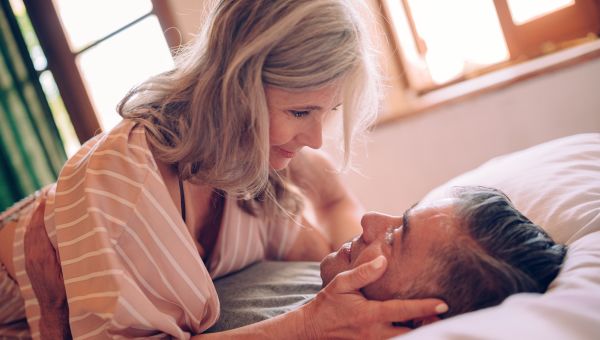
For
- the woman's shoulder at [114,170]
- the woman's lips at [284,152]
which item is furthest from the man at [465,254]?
the woman's shoulder at [114,170]

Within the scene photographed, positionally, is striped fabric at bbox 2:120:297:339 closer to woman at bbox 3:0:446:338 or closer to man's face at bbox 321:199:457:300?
woman at bbox 3:0:446:338

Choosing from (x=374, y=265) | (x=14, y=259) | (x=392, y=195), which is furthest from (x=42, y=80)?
(x=374, y=265)

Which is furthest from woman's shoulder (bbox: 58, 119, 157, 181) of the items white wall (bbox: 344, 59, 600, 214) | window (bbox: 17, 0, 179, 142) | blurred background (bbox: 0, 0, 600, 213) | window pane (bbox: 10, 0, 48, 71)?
A: window pane (bbox: 10, 0, 48, 71)

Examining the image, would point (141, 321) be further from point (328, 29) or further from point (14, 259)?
point (328, 29)

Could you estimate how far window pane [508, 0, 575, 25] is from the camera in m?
1.68

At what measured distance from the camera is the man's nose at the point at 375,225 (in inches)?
35.3

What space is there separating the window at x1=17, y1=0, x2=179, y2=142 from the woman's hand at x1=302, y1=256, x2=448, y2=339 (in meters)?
1.67

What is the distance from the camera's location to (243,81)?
0.95m

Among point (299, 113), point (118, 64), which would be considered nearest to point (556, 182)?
point (299, 113)

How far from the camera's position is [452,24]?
72.5 inches

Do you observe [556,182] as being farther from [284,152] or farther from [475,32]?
[475,32]

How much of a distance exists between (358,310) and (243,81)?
1.64 ft

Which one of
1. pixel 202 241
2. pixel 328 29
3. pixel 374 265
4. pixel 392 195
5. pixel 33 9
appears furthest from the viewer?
pixel 33 9

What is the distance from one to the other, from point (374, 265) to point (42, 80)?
222 centimetres
